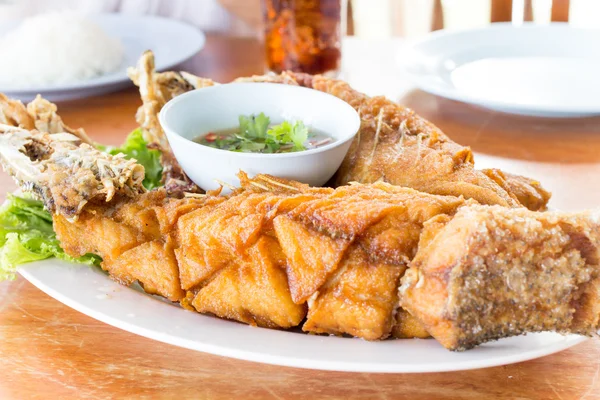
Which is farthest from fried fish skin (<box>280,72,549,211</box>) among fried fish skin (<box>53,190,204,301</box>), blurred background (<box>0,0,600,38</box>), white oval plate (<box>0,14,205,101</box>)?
→ blurred background (<box>0,0,600,38</box>)

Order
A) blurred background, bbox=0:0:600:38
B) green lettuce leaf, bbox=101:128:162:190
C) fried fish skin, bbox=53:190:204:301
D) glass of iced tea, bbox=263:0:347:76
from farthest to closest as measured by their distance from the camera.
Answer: blurred background, bbox=0:0:600:38
glass of iced tea, bbox=263:0:347:76
green lettuce leaf, bbox=101:128:162:190
fried fish skin, bbox=53:190:204:301

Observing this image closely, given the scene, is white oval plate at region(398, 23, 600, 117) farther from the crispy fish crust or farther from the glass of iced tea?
the crispy fish crust

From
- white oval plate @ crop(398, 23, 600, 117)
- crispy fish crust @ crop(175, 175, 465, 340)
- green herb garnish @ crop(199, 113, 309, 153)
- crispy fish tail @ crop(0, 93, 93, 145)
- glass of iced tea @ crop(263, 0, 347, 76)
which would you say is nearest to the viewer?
crispy fish crust @ crop(175, 175, 465, 340)

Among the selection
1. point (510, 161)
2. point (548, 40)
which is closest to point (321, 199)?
point (510, 161)

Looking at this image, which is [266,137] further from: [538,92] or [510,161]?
[538,92]

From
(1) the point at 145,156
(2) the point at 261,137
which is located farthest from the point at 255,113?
(1) the point at 145,156

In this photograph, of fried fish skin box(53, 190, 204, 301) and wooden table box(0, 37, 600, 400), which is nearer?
wooden table box(0, 37, 600, 400)

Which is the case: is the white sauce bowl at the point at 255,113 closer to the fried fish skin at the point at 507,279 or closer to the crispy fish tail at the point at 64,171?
the crispy fish tail at the point at 64,171

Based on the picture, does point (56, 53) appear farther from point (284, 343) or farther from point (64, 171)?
point (284, 343)
